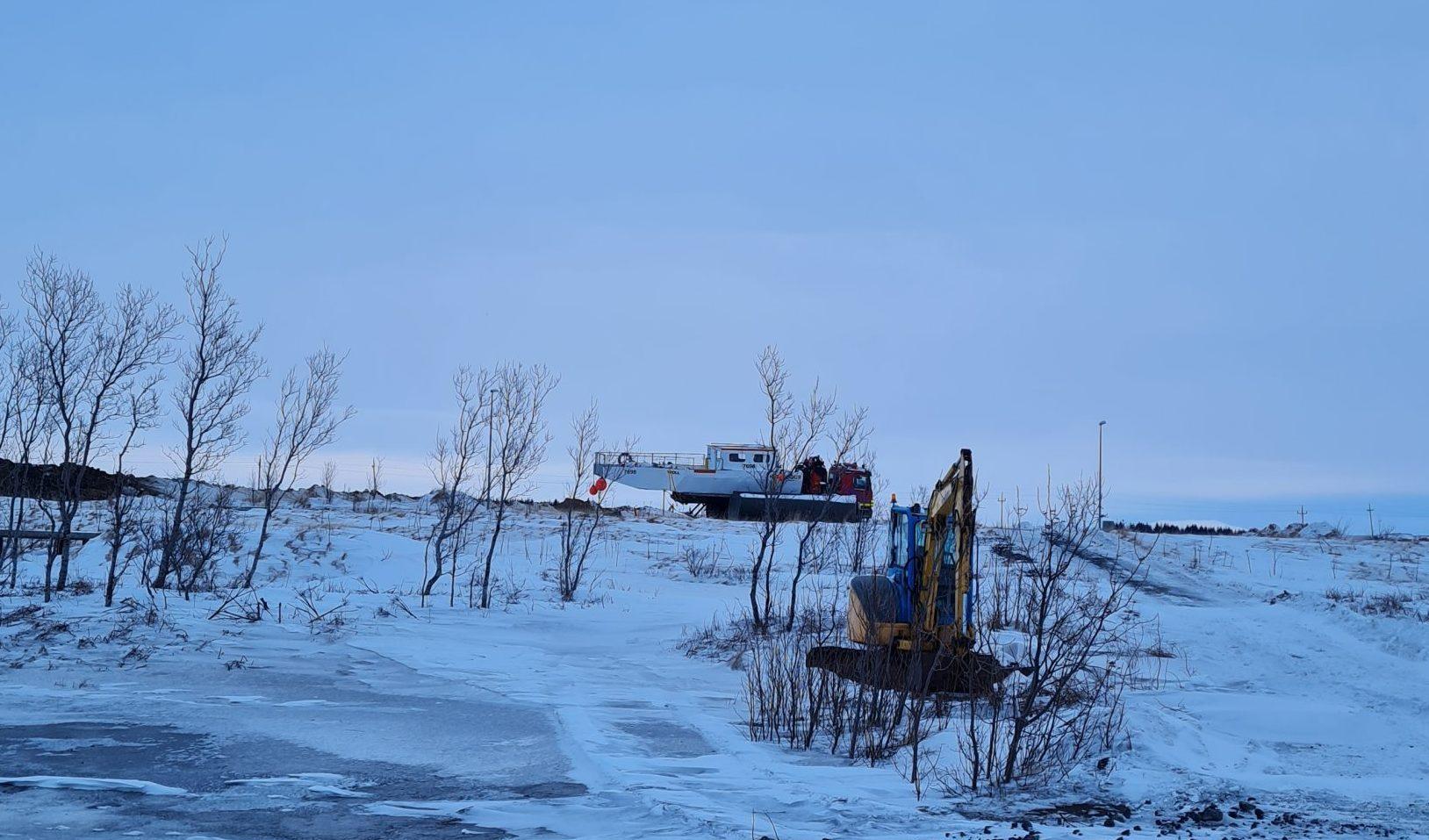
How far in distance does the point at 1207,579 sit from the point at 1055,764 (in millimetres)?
20221

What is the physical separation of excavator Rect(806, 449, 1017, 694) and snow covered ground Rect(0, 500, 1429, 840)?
1579mm

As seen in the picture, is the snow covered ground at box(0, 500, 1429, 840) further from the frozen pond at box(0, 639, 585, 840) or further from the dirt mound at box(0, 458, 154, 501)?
the dirt mound at box(0, 458, 154, 501)

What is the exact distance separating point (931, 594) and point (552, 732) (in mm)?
5195

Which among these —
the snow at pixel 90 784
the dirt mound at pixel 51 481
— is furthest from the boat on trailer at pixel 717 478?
the snow at pixel 90 784

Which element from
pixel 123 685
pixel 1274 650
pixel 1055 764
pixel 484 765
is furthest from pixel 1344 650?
pixel 123 685

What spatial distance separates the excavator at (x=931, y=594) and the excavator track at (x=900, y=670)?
29 millimetres

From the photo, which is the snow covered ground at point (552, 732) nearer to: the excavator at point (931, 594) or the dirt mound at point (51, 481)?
the excavator at point (931, 594)

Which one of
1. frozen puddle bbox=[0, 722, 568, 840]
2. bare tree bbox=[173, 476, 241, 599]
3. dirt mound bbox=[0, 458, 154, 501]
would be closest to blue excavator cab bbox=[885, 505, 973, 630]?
frozen puddle bbox=[0, 722, 568, 840]

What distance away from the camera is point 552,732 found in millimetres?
8547

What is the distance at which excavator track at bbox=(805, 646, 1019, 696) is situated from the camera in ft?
27.0

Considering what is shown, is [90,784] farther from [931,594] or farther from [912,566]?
[912,566]

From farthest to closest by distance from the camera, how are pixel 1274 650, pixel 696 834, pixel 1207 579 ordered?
pixel 1207 579 < pixel 1274 650 < pixel 696 834

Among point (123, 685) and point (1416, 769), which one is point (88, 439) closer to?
point (123, 685)

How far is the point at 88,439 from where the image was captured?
66.5 ft
